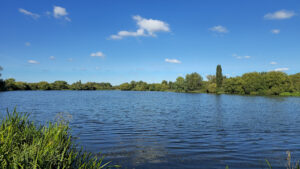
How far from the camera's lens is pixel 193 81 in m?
140

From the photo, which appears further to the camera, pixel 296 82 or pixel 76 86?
pixel 76 86

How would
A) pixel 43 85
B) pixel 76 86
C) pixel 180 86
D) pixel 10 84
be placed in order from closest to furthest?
pixel 10 84 → pixel 180 86 → pixel 43 85 → pixel 76 86

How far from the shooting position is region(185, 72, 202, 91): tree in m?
140

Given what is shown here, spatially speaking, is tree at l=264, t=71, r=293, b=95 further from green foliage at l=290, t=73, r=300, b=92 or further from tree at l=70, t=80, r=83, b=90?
tree at l=70, t=80, r=83, b=90

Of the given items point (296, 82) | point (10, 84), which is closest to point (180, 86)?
point (296, 82)

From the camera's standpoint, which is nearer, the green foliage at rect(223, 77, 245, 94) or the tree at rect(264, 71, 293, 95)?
the tree at rect(264, 71, 293, 95)

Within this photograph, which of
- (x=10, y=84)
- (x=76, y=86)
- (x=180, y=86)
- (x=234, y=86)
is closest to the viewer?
(x=234, y=86)

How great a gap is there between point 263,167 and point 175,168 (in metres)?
4.14

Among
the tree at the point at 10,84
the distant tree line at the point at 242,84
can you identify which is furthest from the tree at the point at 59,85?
the tree at the point at 10,84

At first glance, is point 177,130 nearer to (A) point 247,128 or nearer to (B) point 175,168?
(A) point 247,128

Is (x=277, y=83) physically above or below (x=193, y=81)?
below

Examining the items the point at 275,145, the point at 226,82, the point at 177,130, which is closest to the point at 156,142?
the point at 177,130

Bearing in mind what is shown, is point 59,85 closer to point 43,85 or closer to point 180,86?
point 43,85

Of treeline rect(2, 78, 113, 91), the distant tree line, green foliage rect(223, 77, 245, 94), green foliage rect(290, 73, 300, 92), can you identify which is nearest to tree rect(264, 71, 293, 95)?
the distant tree line
